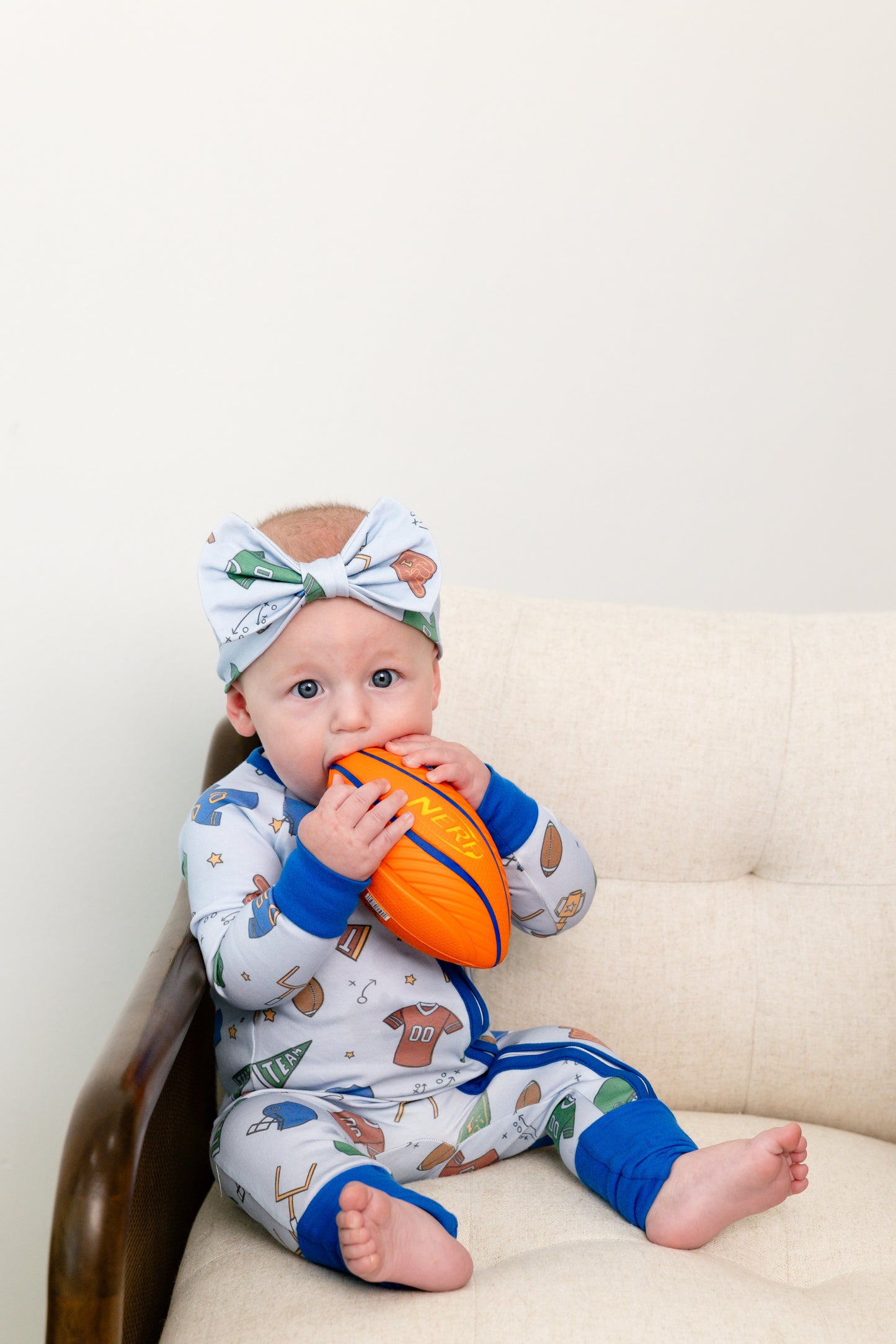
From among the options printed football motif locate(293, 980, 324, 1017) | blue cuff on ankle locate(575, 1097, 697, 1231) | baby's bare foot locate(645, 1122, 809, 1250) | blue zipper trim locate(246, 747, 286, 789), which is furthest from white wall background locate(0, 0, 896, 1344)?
baby's bare foot locate(645, 1122, 809, 1250)

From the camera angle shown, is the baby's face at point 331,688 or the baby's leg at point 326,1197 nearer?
the baby's leg at point 326,1197

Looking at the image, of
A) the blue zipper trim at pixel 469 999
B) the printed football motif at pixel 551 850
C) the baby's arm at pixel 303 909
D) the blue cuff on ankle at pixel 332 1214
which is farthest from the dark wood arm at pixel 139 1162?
the printed football motif at pixel 551 850

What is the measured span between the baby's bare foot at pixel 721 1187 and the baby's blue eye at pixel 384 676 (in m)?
0.58

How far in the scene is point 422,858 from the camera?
1032mm

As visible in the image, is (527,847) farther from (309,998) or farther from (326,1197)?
(326,1197)

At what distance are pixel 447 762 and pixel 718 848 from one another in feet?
1.45

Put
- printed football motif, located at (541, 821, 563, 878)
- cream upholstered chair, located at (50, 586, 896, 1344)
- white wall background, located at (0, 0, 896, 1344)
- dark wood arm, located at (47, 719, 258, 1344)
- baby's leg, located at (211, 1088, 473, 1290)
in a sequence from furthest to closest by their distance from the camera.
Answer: white wall background, located at (0, 0, 896, 1344) < cream upholstered chair, located at (50, 586, 896, 1344) < printed football motif, located at (541, 821, 563, 878) < baby's leg, located at (211, 1088, 473, 1290) < dark wood arm, located at (47, 719, 258, 1344)

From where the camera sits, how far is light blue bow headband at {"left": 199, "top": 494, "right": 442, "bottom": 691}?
1136 mm

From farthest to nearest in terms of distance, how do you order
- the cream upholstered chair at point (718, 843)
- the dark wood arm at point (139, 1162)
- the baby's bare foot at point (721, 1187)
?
1. the cream upholstered chair at point (718, 843)
2. the baby's bare foot at point (721, 1187)
3. the dark wood arm at point (139, 1162)

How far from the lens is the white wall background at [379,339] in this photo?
5.03ft

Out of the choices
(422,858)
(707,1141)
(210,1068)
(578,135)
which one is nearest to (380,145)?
(578,135)

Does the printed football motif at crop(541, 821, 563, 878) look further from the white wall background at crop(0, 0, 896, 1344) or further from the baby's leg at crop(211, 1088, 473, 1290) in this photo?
the white wall background at crop(0, 0, 896, 1344)

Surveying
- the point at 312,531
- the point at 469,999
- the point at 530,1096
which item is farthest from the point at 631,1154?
the point at 312,531

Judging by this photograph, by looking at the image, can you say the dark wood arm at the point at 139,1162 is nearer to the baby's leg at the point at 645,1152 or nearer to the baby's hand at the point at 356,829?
the baby's hand at the point at 356,829
